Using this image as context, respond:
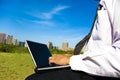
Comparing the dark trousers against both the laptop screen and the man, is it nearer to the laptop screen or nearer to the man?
the man

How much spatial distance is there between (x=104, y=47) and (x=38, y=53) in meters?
0.63

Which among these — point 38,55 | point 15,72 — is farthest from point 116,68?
point 15,72

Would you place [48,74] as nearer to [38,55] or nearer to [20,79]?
[38,55]

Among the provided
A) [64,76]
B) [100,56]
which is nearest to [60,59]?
[64,76]

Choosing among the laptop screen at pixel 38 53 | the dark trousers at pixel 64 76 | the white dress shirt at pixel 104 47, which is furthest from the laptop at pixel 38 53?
the white dress shirt at pixel 104 47

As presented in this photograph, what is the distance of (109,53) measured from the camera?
1534mm

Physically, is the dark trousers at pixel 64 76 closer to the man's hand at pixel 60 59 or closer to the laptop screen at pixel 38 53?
the man's hand at pixel 60 59

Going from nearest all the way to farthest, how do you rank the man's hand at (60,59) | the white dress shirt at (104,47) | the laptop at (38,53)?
the white dress shirt at (104,47)
the man's hand at (60,59)
the laptop at (38,53)

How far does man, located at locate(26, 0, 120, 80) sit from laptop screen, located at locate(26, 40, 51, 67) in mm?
221

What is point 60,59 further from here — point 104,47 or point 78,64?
point 104,47

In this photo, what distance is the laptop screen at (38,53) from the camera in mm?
1936

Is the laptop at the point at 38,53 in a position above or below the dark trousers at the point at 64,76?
above

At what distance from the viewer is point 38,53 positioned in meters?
2.07

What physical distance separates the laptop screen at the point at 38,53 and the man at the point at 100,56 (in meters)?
0.22
